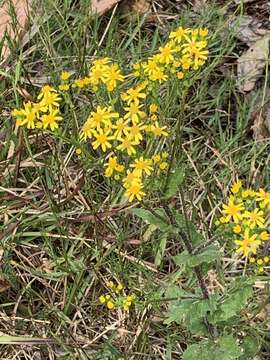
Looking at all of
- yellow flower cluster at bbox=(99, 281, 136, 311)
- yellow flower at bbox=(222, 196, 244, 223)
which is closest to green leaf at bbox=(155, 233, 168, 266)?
yellow flower cluster at bbox=(99, 281, 136, 311)

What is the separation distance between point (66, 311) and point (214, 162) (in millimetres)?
739

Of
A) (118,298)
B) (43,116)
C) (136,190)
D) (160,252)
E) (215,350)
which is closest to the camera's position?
(136,190)

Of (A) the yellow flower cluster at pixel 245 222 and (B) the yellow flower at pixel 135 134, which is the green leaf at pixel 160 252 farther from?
(B) the yellow flower at pixel 135 134

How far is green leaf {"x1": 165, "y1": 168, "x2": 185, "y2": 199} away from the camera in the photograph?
1.84 metres

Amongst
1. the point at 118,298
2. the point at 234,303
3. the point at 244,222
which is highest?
the point at 244,222

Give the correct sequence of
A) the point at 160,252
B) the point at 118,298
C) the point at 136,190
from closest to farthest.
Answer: the point at 136,190 < the point at 118,298 < the point at 160,252

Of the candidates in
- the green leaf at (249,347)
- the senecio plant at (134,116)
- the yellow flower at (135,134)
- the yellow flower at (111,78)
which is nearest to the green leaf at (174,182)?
the senecio plant at (134,116)

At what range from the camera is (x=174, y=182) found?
73.0 inches

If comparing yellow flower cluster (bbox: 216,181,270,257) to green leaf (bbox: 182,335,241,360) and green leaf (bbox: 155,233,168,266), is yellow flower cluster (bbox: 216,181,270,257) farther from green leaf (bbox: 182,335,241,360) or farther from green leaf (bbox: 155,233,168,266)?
green leaf (bbox: 155,233,168,266)

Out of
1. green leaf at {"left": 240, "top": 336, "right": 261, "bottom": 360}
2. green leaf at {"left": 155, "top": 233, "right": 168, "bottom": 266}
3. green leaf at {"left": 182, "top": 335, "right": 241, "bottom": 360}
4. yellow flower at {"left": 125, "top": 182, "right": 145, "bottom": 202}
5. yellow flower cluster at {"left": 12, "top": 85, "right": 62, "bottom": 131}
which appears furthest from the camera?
green leaf at {"left": 155, "top": 233, "right": 168, "bottom": 266}

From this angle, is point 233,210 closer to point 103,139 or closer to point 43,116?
point 103,139

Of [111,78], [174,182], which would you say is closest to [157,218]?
[174,182]

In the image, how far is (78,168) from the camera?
2.71m

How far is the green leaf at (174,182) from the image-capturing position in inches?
72.6
